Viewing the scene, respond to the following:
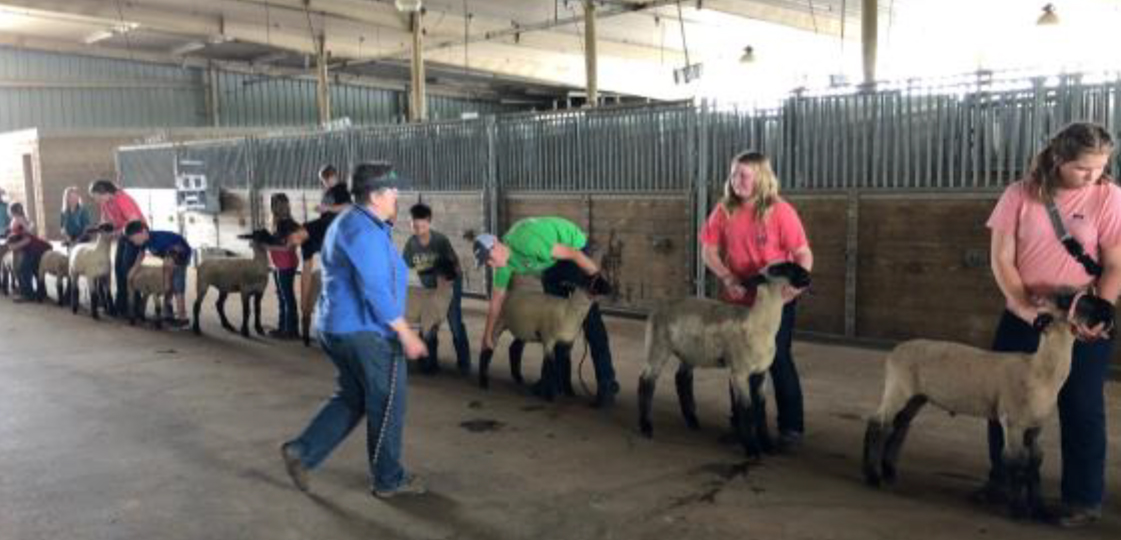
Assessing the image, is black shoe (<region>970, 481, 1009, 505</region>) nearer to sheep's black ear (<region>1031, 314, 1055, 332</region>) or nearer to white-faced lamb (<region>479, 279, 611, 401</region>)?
sheep's black ear (<region>1031, 314, 1055, 332</region>)

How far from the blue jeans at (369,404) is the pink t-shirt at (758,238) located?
5.94 ft

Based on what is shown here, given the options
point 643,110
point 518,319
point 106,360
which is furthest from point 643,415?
point 106,360

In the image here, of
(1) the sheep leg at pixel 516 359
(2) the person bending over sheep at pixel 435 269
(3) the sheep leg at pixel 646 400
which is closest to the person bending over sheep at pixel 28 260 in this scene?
(2) the person bending over sheep at pixel 435 269

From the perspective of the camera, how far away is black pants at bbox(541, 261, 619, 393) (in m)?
5.77

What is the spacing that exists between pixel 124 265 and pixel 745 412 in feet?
24.6

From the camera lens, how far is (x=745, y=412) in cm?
457

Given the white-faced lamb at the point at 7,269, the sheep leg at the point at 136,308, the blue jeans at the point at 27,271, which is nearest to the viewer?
the sheep leg at the point at 136,308

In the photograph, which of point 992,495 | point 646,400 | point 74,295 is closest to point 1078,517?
point 992,495

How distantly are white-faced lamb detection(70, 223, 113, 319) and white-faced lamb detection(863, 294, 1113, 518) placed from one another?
8595mm

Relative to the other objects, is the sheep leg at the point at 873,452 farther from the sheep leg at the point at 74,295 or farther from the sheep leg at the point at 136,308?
the sheep leg at the point at 74,295

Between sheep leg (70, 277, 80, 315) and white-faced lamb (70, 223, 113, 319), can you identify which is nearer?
white-faced lamb (70, 223, 113, 319)

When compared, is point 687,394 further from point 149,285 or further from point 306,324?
point 149,285

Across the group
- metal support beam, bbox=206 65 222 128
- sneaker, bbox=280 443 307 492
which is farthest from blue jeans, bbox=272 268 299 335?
metal support beam, bbox=206 65 222 128

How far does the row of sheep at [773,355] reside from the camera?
11.5ft
